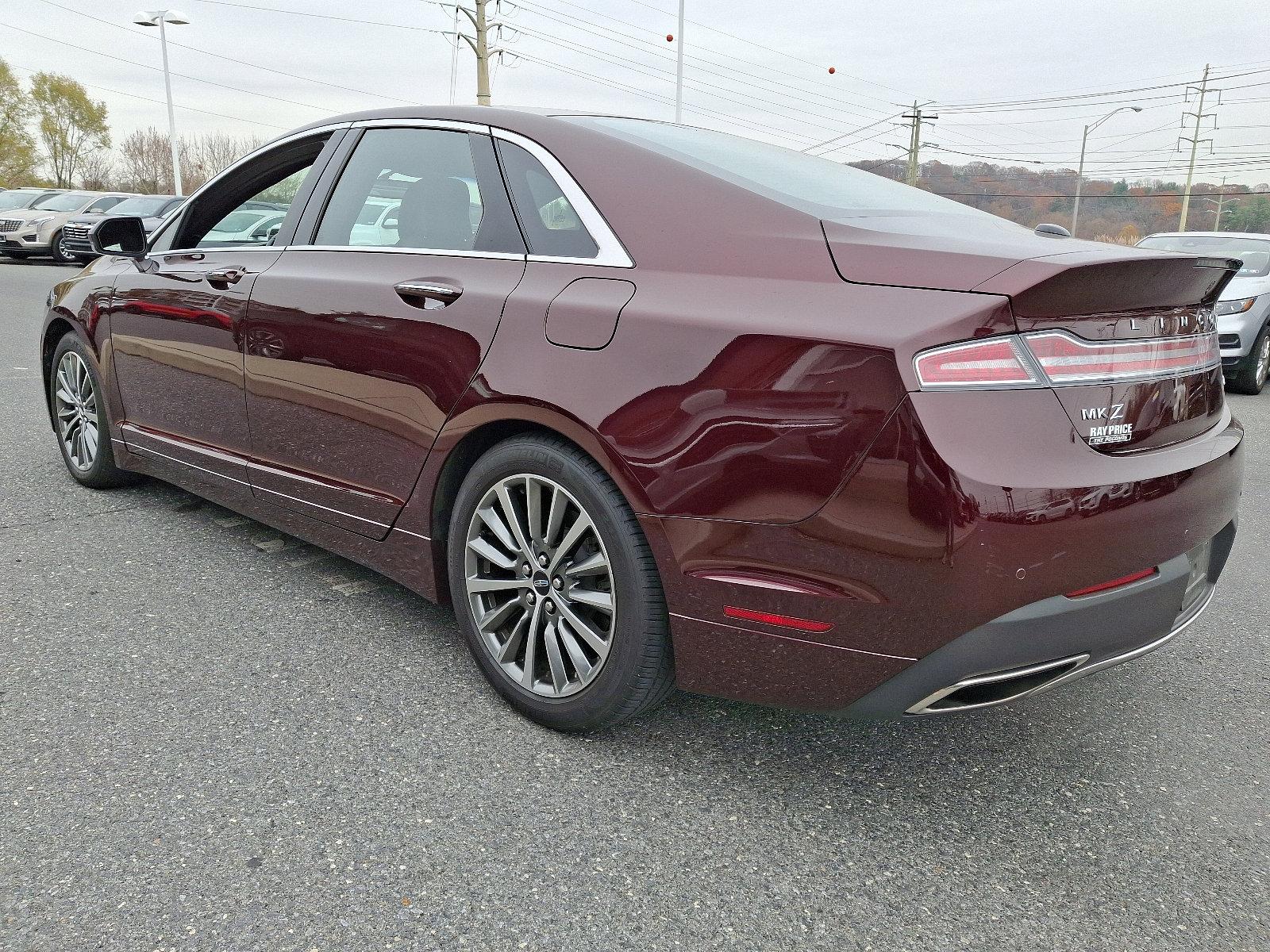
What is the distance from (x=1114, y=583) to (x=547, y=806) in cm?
129

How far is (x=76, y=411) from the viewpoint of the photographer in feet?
15.0

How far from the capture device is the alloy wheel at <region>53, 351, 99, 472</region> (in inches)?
175

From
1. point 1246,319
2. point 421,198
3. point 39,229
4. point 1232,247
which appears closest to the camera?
point 421,198

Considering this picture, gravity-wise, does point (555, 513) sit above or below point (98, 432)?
above

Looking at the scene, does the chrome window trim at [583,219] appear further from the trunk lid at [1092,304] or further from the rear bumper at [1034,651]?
the rear bumper at [1034,651]

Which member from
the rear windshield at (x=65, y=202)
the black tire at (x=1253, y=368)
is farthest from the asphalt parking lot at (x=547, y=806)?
the rear windshield at (x=65, y=202)

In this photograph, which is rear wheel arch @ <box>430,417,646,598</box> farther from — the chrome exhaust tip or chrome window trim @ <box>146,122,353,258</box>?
chrome window trim @ <box>146,122,353,258</box>

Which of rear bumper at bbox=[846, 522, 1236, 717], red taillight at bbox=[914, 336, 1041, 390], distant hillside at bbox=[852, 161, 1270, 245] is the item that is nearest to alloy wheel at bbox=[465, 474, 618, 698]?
rear bumper at bbox=[846, 522, 1236, 717]

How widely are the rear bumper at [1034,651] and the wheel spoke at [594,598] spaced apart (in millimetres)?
606

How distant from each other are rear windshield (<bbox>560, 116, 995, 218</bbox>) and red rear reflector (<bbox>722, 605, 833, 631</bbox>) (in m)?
0.88

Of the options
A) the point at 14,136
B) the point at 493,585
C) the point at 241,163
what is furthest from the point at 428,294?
the point at 14,136

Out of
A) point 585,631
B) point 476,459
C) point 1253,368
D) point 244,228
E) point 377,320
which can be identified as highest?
point 244,228

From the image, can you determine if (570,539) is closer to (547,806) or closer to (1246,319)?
(547,806)

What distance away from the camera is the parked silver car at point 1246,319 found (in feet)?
29.7
